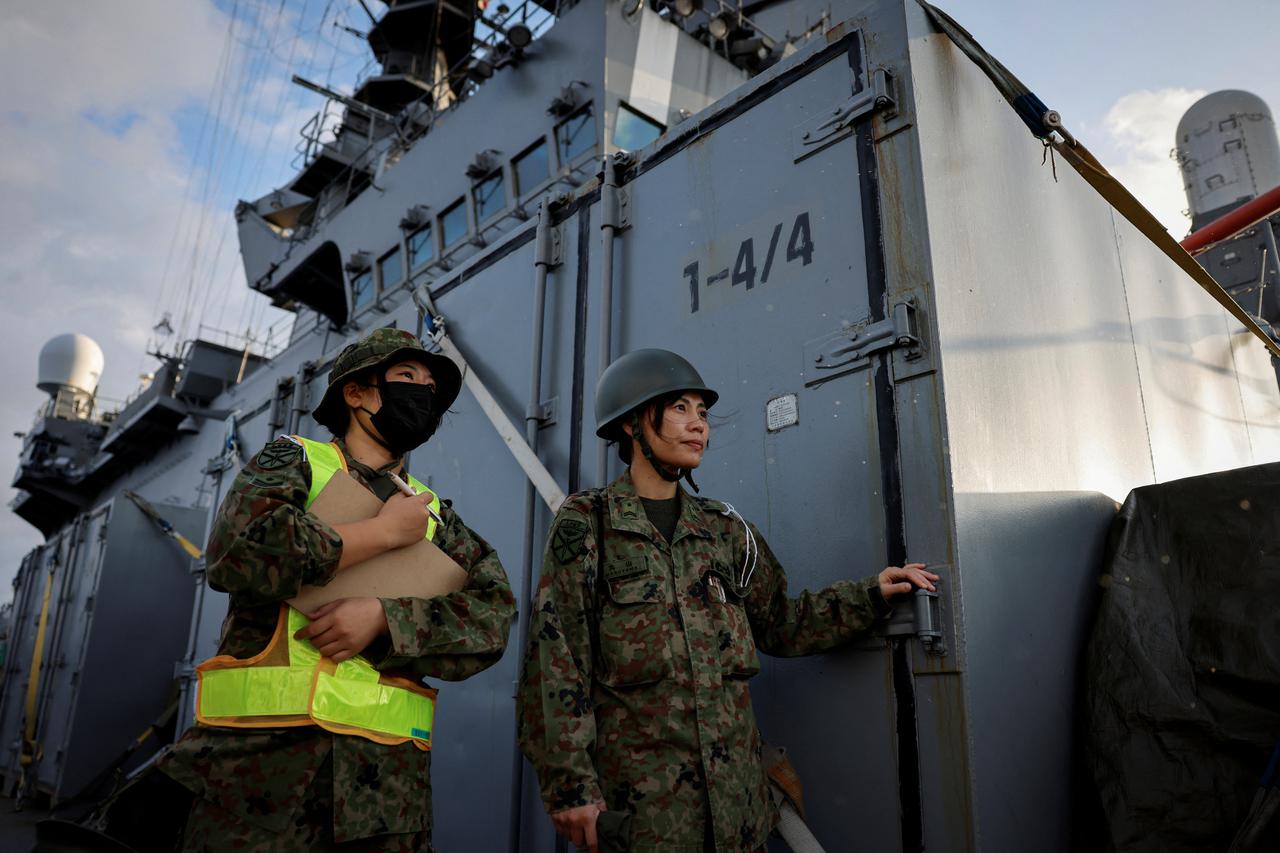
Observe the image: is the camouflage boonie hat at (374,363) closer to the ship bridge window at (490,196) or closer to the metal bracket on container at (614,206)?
the metal bracket on container at (614,206)

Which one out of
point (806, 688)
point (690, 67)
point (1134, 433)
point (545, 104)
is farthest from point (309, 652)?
point (690, 67)

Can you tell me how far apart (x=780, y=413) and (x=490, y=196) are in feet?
22.7

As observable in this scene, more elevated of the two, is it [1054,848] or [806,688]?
[806,688]

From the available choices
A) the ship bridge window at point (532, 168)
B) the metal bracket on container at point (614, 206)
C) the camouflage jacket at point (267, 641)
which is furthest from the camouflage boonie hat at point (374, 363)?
the ship bridge window at point (532, 168)

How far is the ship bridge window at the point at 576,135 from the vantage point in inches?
307

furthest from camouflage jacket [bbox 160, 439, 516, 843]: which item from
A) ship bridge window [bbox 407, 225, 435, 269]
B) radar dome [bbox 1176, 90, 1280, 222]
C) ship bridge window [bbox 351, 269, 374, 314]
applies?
radar dome [bbox 1176, 90, 1280, 222]

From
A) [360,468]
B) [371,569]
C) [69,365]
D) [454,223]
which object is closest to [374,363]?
[360,468]

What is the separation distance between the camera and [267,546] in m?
1.69

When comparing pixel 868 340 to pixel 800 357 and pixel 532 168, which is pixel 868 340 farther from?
pixel 532 168

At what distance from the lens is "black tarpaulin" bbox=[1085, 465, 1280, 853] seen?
1.96 m

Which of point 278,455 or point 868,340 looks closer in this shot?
point 278,455

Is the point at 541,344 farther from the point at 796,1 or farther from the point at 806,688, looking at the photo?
the point at 796,1

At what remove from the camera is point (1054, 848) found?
2117mm

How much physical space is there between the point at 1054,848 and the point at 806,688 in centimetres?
68
